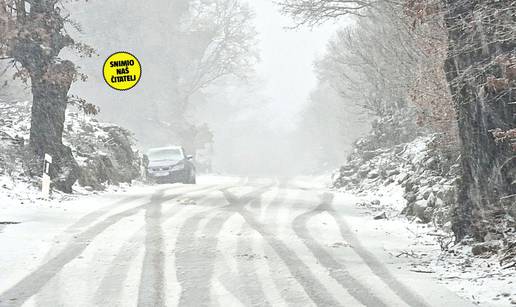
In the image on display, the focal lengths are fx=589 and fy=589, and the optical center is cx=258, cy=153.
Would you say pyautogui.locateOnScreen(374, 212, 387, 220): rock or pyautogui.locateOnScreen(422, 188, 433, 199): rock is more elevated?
pyautogui.locateOnScreen(422, 188, 433, 199): rock

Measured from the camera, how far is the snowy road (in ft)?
20.5

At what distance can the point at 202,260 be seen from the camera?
7875mm

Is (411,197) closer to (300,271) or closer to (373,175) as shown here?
(300,271)

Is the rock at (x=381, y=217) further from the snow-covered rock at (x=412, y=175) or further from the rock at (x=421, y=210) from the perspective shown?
the rock at (x=421, y=210)

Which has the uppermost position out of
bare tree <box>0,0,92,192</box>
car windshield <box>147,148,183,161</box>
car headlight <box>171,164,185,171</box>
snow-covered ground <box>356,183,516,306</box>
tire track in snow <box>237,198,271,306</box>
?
bare tree <box>0,0,92,192</box>

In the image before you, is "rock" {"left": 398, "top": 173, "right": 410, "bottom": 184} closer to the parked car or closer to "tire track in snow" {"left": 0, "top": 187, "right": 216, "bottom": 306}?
"tire track in snow" {"left": 0, "top": 187, "right": 216, "bottom": 306}

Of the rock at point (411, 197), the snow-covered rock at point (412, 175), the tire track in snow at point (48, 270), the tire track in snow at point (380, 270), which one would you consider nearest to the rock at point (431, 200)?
the snow-covered rock at point (412, 175)

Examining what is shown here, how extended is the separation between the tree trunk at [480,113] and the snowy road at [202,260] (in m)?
1.41

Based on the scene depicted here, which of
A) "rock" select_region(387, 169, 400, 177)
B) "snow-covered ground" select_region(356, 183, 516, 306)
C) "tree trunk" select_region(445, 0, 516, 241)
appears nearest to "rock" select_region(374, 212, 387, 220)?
"snow-covered ground" select_region(356, 183, 516, 306)

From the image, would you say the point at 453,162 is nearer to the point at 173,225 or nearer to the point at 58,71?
the point at 173,225

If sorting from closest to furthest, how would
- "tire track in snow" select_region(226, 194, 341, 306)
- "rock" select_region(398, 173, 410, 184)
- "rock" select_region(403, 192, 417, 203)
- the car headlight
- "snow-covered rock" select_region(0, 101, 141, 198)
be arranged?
"tire track in snow" select_region(226, 194, 341, 306)
"rock" select_region(403, 192, 417, 203)
"snow-covered rock" select_region(0, 101, 141, 198)
"rock" select_region(398, 173, 410, 184)
the car headlight

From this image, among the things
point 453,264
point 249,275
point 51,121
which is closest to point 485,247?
point 453,264

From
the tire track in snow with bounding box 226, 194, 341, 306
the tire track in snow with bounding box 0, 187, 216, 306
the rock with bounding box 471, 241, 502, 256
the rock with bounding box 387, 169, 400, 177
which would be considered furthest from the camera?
the rock with bounding box 387, 169, 400, 177

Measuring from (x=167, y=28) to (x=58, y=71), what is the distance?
2965cm
